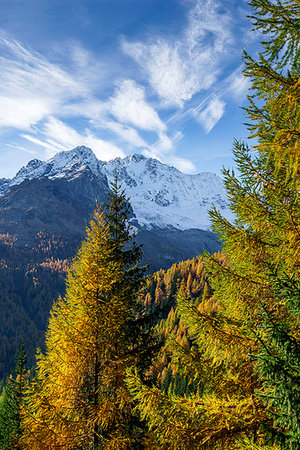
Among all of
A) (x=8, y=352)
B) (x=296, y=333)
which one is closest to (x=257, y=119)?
(x=296, y=333)

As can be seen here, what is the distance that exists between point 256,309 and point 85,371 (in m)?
4.45

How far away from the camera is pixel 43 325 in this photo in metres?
171

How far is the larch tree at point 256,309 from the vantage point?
2520mm

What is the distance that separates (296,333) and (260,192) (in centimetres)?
259

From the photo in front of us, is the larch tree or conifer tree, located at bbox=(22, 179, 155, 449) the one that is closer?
the larch tree

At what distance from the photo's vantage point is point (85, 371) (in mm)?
5914

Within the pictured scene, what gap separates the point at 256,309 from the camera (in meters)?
4.87

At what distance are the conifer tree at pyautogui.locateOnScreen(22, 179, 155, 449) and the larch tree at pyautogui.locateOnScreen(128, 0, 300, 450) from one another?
6.42 feet

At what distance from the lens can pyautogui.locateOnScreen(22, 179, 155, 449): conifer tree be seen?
5180 millimetres

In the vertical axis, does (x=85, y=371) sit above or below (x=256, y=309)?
below

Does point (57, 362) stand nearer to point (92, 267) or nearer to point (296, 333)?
point (92, 267)

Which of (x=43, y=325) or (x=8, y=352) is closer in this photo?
(x=8, y=352)

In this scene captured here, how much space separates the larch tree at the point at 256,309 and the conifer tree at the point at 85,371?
1.96 metres

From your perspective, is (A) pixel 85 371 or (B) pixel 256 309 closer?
(B) pixel 256 309
